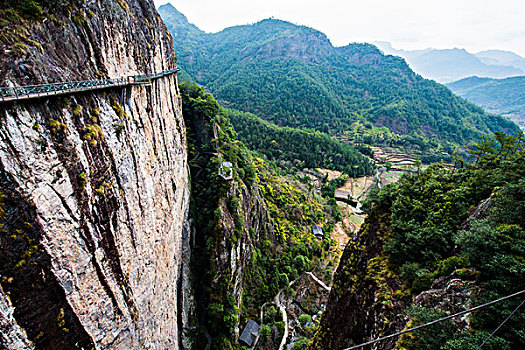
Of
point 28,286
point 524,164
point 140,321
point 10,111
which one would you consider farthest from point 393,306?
point 10,111

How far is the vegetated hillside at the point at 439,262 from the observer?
1197 cm

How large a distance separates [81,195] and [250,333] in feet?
119

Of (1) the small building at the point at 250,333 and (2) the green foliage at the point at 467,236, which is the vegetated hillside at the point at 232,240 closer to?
(1) the small building at the point at 250,333

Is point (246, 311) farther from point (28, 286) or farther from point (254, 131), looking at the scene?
point (254, 131)

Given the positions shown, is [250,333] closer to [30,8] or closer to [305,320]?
[305,320]

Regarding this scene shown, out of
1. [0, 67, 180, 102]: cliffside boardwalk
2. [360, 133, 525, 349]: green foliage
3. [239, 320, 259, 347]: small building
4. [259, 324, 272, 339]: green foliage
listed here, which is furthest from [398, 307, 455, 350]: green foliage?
[259, 324, 272, 339]: green foliage

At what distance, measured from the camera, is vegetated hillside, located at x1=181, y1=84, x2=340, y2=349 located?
34688mm

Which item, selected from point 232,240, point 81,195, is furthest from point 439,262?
point 232,240

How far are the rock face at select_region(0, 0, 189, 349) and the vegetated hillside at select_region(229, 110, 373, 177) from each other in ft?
281

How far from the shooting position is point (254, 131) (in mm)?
112438

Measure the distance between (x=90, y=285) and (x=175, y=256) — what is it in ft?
54.6

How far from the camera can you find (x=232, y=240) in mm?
36688

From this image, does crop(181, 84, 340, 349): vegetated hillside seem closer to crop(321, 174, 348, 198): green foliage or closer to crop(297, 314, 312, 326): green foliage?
crop(297, 314, 312, 326): green foliage

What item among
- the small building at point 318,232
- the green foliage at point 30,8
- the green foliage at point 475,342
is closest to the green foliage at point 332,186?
the small building at point 318,232
